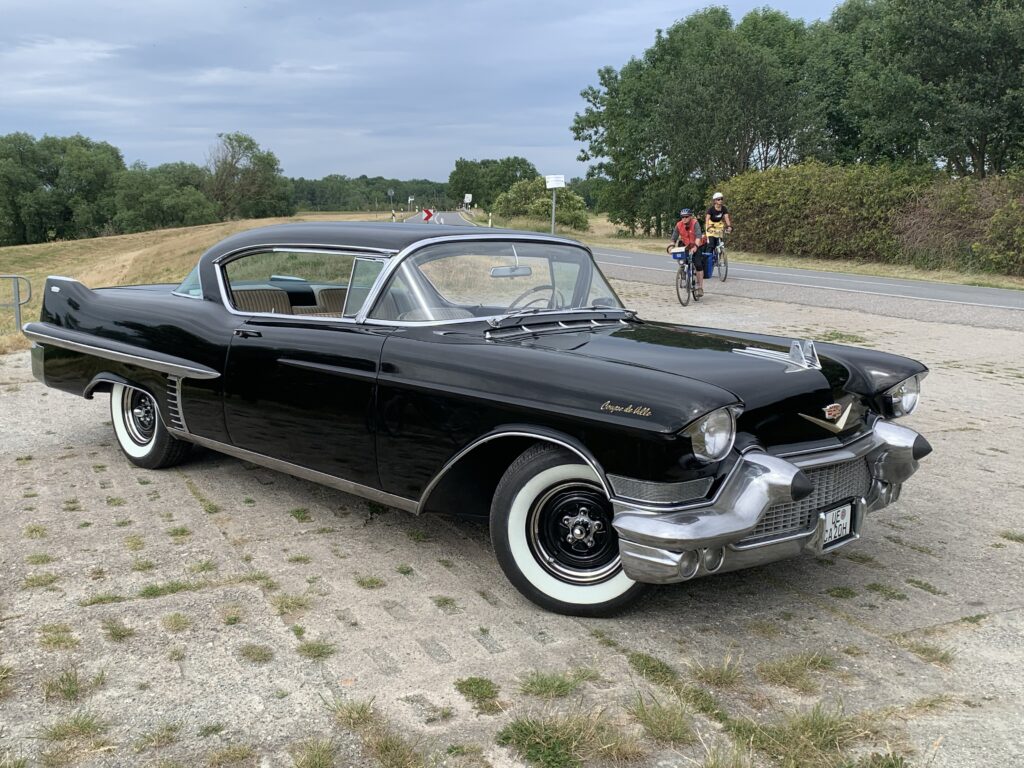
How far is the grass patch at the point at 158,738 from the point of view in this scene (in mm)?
2422

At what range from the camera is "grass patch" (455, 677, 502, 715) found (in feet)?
8.64

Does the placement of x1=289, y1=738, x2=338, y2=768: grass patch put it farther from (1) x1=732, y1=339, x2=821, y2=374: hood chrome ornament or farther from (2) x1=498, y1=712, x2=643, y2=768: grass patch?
(1) x1=732, y1=339, x2=821, y2=374: hood chrome ornament

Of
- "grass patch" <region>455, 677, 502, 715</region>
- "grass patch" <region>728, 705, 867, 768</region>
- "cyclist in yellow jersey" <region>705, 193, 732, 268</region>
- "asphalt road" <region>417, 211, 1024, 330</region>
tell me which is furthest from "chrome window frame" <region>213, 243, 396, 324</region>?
"cyclist in yellow jersey" <region>705, 193, 732, 268</region>

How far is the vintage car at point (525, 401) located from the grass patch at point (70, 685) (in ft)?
4.50

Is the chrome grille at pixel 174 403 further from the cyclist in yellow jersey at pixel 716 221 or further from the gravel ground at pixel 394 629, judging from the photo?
the cyclist in yellow jersey at pixel 716 221

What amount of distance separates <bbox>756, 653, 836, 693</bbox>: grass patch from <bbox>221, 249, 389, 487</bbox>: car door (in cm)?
180

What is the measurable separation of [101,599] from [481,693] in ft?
5.43

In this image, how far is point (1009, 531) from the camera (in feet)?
13.9

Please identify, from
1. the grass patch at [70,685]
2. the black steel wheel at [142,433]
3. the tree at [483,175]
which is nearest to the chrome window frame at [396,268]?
the black steel wheel at [142,433]

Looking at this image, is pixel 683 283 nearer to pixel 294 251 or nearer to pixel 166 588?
pixel 294 251

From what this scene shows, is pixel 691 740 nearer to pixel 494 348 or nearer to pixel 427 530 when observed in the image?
pixel 494 348

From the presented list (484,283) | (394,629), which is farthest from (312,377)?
(394,629)

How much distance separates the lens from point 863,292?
16.3 m

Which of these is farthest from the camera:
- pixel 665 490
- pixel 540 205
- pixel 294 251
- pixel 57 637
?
pixel 540 205
